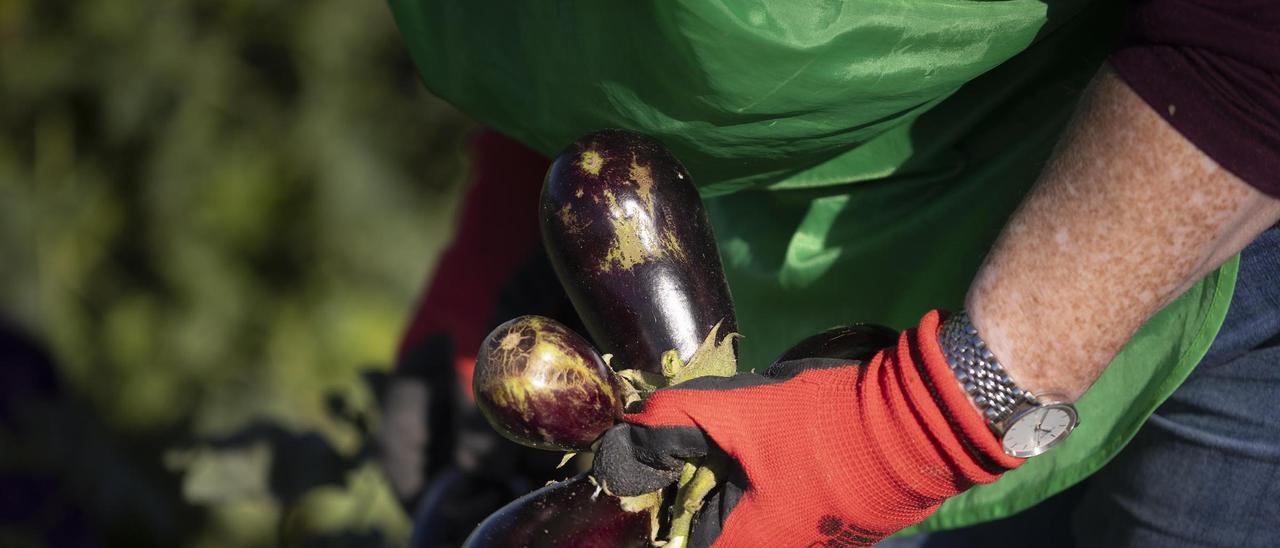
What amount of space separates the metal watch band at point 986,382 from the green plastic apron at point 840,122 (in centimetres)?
24

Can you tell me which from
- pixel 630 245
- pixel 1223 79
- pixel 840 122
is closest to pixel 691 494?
pixel 630 245

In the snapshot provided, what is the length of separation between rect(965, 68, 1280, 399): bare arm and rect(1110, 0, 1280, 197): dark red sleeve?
13 millimetres

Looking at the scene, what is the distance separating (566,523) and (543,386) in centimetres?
13

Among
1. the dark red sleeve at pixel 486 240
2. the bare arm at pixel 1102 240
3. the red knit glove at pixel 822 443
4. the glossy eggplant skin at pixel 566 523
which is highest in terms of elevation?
the bare arm at pixel 1102 240

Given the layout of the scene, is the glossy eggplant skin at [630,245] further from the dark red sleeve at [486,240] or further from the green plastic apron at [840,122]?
the dark red sleeve at [486,240]

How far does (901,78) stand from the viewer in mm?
1169

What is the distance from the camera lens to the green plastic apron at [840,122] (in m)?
1.13

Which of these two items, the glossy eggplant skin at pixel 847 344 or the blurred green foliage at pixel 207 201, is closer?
the glossy eggplant skin at pixel 847 344

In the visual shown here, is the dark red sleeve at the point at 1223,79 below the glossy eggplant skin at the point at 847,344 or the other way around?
the other way around

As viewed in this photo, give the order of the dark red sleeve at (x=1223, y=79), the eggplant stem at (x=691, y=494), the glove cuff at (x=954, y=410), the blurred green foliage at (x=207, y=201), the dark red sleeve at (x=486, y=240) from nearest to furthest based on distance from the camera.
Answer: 1. the dark red sleeve at (x=1223, y=79)
2. the glove cuff at (x=954, y=410)
3. the eggplant stem at (x=691, y=494)
4. the dark red sleeve at (x=486, y=240)
5. the blurred green foliage at (x=207, y=201)

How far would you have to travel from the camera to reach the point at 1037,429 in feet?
3.45

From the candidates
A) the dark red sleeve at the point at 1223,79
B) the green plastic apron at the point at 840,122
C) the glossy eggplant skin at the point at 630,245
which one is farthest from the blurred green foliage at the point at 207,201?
the dark red sleeve at the point at 1223,79

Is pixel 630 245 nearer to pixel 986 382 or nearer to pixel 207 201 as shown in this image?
pixel 986 382

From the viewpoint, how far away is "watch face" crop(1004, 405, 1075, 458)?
3.40ft
